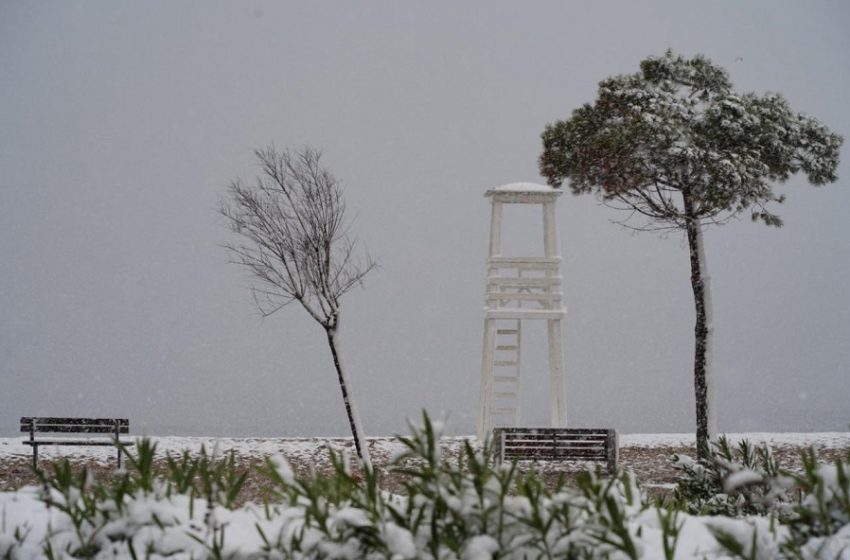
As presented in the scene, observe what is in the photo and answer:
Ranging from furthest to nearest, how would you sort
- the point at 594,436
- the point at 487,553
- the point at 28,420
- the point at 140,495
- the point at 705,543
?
the point at 28,420 < the point at 594,436 < the point at 140,495 < the point at 705,543 < the point at 487,553

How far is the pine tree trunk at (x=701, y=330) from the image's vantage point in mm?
14320

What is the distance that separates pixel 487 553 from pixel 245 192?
1191 centimetres

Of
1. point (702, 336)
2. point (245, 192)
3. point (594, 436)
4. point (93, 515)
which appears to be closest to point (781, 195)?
point (702, 336)

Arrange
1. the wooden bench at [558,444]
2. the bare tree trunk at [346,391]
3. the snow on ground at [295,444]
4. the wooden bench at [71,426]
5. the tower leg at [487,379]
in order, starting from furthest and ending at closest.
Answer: the snow on ground at [295,444] < the tower leg at [487,379] < the bare tree trunk at [346,391] < the wooden bench at [71,426] < the wooden bench at [558,444]

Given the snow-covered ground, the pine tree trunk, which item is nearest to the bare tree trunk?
the pine tree trunk

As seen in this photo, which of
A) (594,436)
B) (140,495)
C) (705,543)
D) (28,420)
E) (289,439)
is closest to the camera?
(705,543)

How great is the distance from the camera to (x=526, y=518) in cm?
277

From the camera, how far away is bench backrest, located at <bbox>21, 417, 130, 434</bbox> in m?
13.0

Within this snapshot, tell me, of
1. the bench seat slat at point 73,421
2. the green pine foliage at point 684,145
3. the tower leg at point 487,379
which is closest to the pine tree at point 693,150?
the green pine foliage at point 684,145

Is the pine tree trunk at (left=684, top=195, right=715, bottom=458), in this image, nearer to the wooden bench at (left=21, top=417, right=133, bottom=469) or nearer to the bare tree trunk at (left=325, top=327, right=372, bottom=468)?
the bare tree trunk at (left=325, top=327, right=372, bottom=468)

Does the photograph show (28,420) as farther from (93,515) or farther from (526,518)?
(526,518)

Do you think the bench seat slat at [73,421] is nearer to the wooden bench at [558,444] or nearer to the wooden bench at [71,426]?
the wooden bench at [71,426]

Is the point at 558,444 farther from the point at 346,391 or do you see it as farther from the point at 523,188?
the point at 523,188

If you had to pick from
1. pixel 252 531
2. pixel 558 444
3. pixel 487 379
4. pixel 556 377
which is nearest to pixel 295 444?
pixel 487 379
